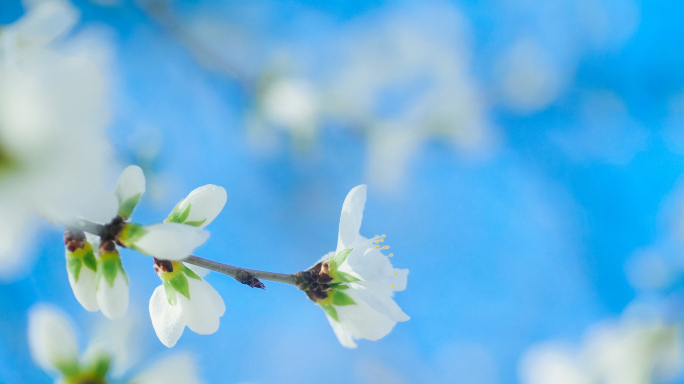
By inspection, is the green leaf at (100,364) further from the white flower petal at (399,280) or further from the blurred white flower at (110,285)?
the white flower petal at (399,280)

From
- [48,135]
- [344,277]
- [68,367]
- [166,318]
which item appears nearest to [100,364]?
[68,367]

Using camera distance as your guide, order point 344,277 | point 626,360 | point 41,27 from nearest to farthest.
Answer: point 41,27 → point 344,277 → point 626,360

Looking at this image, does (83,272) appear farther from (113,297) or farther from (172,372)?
(172,372)

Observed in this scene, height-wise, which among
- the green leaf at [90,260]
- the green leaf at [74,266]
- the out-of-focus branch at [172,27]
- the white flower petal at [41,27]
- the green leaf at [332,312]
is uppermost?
the out-of-focus branch at [172,27]

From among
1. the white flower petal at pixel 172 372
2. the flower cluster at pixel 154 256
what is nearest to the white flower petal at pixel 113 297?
the flower cluster at pixel 154 256

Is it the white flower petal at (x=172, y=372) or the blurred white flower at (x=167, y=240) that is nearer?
the blurred white flower at (x=167, y=240)

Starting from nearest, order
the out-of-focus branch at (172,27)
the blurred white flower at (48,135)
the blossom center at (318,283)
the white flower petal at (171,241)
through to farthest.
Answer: the blurred white flower at (48,135), the white flower petal at (171,241), the blossom center at (318,283), the out-of-focus branch at (172,27)

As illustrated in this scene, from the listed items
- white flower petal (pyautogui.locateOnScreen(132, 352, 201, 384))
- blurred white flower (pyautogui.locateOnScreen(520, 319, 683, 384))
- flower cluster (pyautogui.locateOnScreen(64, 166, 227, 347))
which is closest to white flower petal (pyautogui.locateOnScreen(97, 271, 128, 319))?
flower cluster (pyautogui.locateOnScreen(64, 166, 227, 347))
